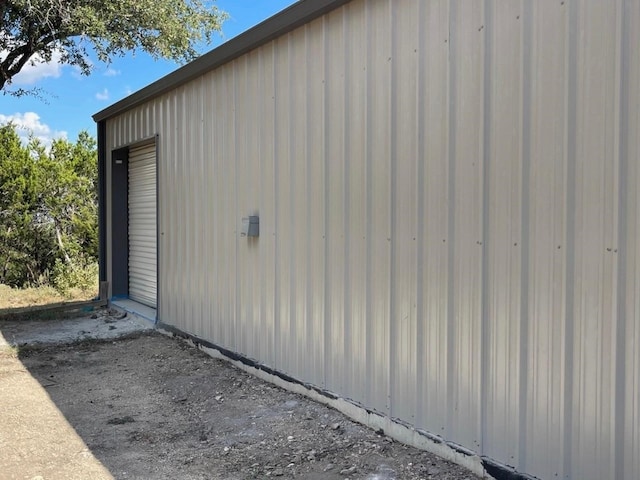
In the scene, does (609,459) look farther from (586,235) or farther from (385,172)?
(385,172)

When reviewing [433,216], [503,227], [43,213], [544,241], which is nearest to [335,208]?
[433,216]

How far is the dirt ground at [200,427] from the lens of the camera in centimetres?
329

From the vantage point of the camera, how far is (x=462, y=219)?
3.12 m

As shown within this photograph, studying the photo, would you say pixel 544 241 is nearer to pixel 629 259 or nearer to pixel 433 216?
pixel 629 259

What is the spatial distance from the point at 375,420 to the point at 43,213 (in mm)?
11318

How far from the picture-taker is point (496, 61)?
294cm

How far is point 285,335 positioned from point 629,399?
9.22 ft

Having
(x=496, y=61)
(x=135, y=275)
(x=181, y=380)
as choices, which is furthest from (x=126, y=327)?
(x=496, y=61)

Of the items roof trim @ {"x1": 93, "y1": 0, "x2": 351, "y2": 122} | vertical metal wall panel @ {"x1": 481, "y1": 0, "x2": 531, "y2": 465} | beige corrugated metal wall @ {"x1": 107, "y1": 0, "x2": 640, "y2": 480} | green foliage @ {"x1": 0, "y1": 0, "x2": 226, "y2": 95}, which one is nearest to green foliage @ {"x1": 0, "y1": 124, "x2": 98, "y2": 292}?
green foliage @ {"x1": 0, "y1": 0, "x2": 226, "y2": 95}

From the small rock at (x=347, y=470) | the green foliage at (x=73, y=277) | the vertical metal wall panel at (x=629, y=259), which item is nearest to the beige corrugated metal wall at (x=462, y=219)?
the vertical metal wall panel at (x=629, y=259)

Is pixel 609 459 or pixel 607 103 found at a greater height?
pixel 607 103

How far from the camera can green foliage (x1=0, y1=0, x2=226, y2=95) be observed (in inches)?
326

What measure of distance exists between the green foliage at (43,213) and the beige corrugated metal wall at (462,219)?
340 inches

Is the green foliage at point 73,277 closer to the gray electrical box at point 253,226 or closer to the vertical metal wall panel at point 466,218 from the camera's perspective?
the gray electrical box at point 253,226
